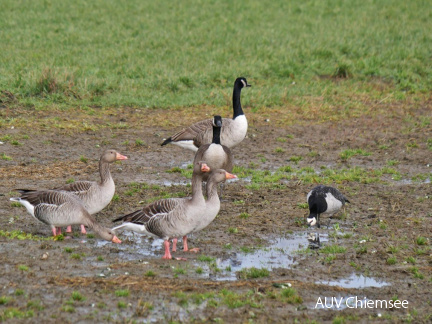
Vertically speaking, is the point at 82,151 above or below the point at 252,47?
below

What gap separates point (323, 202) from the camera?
36.6ft

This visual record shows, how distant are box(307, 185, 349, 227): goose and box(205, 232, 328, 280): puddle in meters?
0.41

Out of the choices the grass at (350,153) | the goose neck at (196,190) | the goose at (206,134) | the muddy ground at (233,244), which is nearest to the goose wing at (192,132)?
the goose at (206,134)

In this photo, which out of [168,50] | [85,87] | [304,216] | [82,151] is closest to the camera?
[304,216]

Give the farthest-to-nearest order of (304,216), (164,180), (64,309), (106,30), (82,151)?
(106,30) → (82,151) → (164,180) → (304,216) → (64,309)

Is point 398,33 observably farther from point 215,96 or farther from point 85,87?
point 85,87

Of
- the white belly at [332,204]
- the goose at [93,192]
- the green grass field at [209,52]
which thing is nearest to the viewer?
the goose at [93,192]

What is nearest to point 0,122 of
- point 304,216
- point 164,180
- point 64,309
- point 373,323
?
point 164,180

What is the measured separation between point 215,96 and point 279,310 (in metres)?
12.5

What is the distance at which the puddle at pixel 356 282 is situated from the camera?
8758 mm

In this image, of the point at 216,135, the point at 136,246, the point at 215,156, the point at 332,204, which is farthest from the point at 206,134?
the point at 136,246

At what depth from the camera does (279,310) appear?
25.4ft

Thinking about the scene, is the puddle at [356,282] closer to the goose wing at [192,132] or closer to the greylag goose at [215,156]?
the greylag goose at [215,156]

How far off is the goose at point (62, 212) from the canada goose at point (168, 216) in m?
0.32
